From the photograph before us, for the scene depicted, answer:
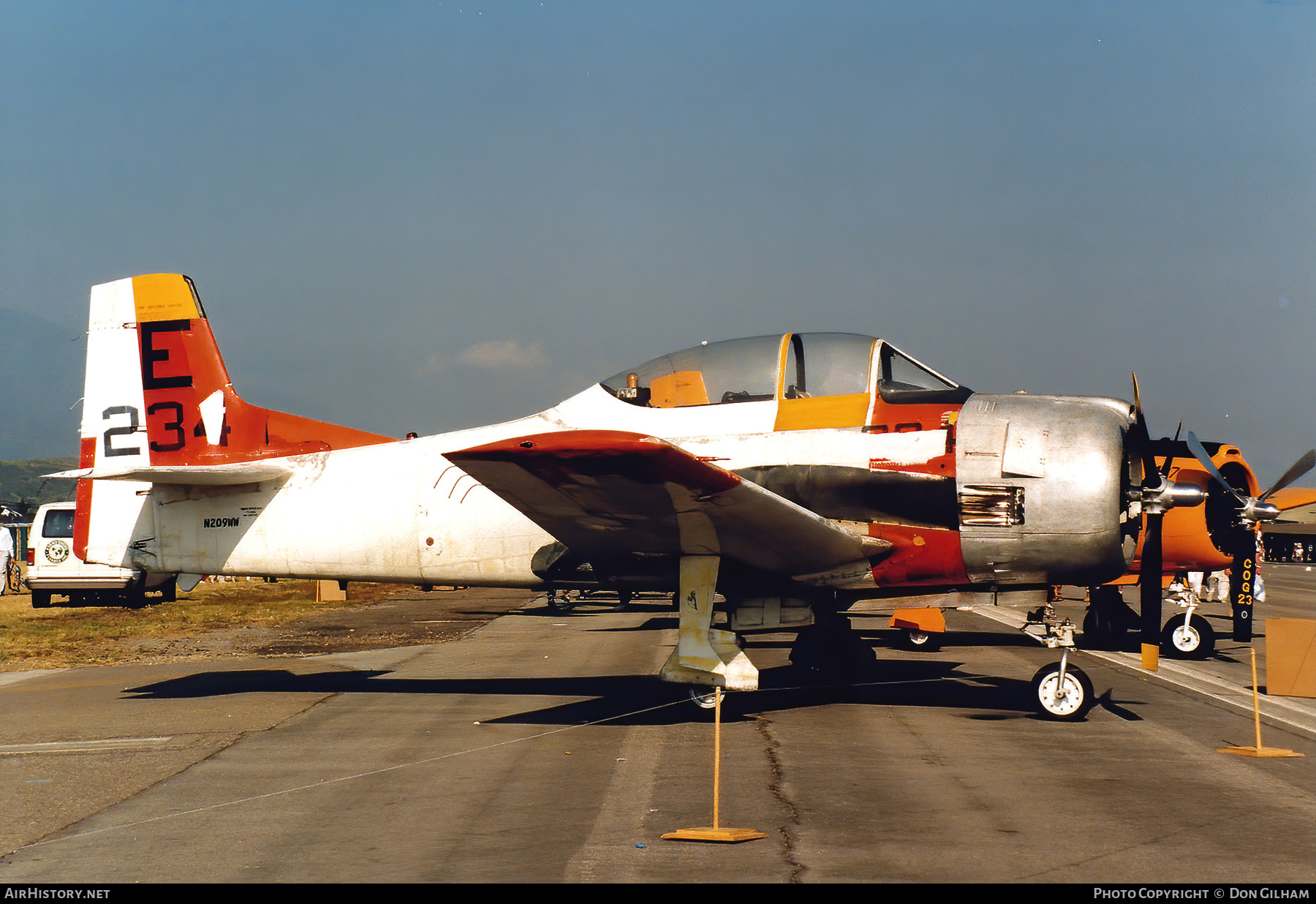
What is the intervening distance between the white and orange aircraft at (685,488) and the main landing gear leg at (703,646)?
2 cm

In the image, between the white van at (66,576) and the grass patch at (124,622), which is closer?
the grass patch at (124,622)

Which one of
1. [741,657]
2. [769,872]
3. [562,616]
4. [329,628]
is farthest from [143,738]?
[562,616]

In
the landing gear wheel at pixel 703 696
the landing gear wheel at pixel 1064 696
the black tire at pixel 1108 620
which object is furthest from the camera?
the black tire at pixel 1108 620

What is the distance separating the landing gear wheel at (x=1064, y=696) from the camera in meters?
9.38

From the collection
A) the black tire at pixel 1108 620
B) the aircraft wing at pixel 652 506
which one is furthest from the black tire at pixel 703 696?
the black tire at pixel 1108 620

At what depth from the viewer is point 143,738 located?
9.04m

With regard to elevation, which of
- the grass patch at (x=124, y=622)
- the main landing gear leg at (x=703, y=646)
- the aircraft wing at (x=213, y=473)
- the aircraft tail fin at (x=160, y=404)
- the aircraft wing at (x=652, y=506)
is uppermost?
the aircraft tail fin at (x=160, y=404)

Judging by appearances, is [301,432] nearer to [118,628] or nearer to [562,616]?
[118,628]

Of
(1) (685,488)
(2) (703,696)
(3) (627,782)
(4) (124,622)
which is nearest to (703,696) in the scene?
(2) (703,696)

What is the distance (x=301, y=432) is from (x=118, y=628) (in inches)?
409

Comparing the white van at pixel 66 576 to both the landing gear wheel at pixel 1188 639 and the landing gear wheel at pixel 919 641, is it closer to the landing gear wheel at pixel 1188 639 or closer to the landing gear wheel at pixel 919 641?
the landing gear wheel at pixel 919 641

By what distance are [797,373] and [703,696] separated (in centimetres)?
344

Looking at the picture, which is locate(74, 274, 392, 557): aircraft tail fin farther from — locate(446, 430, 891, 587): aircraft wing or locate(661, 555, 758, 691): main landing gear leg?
locate(661, 555, 758, 691): main landing gear leg

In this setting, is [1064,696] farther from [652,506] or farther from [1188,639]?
[1188,639]
